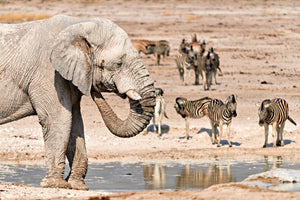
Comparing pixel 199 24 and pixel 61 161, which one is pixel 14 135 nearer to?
pixel 61 161

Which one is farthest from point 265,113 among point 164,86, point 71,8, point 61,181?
point 71,8

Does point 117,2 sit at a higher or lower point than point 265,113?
higher

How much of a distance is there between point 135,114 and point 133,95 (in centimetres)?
31

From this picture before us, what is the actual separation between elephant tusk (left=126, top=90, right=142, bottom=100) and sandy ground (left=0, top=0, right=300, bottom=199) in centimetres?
102

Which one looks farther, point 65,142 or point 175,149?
point 175,149

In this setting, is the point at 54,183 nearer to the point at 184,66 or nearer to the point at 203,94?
the point at 203,94

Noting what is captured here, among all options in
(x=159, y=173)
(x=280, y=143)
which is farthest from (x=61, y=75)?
(x=280, y=143)

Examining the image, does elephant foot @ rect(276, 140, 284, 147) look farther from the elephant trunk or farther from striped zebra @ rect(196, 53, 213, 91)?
striped zebra @ rect(196, 53, 213, 91)

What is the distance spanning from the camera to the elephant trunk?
7988 mm

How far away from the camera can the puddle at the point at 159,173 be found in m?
10.0

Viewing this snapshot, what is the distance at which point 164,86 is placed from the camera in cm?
2175

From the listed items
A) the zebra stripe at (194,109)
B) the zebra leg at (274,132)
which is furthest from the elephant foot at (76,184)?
the zebra stripe at (194,109)

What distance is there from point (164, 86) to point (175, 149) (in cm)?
813

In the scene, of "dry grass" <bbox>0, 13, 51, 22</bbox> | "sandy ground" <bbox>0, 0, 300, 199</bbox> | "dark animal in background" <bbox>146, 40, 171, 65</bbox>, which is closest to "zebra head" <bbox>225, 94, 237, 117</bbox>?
"sandy ground" <bbox>0, 0, 300, 199</bbox>
